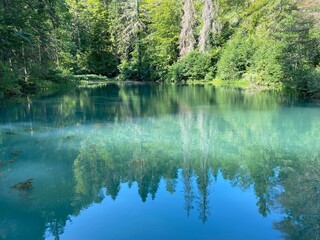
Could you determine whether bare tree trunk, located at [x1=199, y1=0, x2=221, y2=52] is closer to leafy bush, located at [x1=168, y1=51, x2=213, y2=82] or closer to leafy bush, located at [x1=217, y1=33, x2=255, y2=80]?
leafy bush, located at [x1=168, y1=51, x2=213, y2=82]

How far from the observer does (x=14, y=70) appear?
24.9 m

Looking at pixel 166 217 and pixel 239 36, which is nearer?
pixel 166 217

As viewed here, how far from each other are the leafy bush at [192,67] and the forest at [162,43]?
113mm

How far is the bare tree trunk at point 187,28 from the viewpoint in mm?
40625

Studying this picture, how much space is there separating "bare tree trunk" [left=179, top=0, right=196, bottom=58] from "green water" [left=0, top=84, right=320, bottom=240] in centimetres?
2723

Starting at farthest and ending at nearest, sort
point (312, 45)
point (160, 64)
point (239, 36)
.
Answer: point (160, 64), point (239, 36), point (312, 45)

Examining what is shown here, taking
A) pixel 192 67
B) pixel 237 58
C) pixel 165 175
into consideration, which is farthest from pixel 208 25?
pixel 165 175

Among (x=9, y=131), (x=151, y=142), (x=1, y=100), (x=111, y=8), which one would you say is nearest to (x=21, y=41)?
(x=1, y=100)

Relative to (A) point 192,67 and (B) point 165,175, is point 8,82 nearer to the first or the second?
(B) point 165,175

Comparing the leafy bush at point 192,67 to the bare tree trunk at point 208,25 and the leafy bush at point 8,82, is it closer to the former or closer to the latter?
the bare tree trunk at point 208,25

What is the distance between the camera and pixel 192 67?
40219 millimetres

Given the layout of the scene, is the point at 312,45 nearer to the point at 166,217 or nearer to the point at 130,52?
the point at 166,217

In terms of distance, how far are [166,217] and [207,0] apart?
35.7 metres

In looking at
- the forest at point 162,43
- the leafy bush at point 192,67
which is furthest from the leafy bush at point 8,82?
the leafy bush at point 192,67
